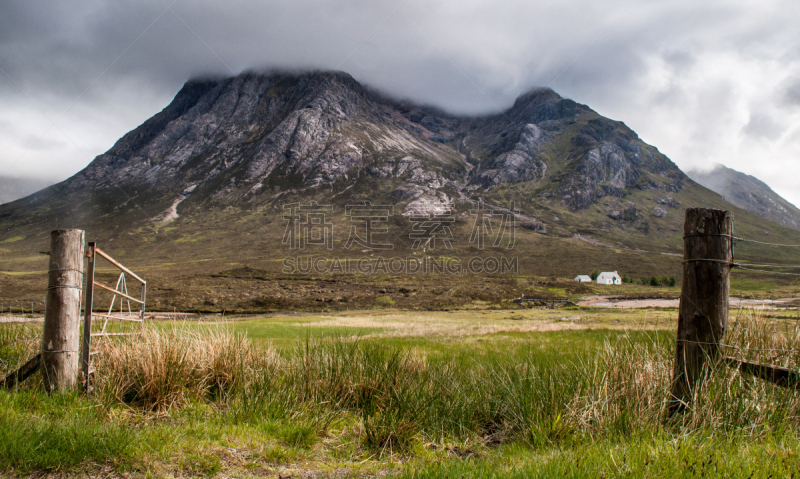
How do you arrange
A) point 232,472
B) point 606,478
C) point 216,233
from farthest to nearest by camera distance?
1. point 216,233
2. point 232,472
3. point 606,478

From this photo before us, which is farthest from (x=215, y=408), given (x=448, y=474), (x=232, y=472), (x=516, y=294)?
(x=516, y=294)

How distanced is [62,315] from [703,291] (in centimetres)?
802

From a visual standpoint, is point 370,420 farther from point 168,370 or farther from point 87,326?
point 87,326

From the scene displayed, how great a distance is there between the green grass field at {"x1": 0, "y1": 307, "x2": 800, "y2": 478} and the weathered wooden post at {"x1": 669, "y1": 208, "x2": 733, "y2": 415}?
0.80ft

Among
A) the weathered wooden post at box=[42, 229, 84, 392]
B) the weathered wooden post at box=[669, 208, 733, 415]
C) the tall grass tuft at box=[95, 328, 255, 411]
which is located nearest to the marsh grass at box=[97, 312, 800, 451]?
the tall grass tuft at box=[95, 328, 255, 411]

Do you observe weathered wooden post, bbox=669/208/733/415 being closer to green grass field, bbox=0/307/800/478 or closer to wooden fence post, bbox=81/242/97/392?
green grass field, bbox=0/307/800/478

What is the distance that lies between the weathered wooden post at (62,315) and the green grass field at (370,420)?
32 cm

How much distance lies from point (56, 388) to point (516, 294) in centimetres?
8000

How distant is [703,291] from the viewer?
460 cm

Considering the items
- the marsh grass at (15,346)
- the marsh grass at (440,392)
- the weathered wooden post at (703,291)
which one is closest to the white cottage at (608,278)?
the marsh grass at (440,392)

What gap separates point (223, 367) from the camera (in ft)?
21.2

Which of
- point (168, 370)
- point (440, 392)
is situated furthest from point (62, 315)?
point (440, 392)

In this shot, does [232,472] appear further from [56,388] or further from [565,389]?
[565,389]

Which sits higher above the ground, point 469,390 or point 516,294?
point 469,390
